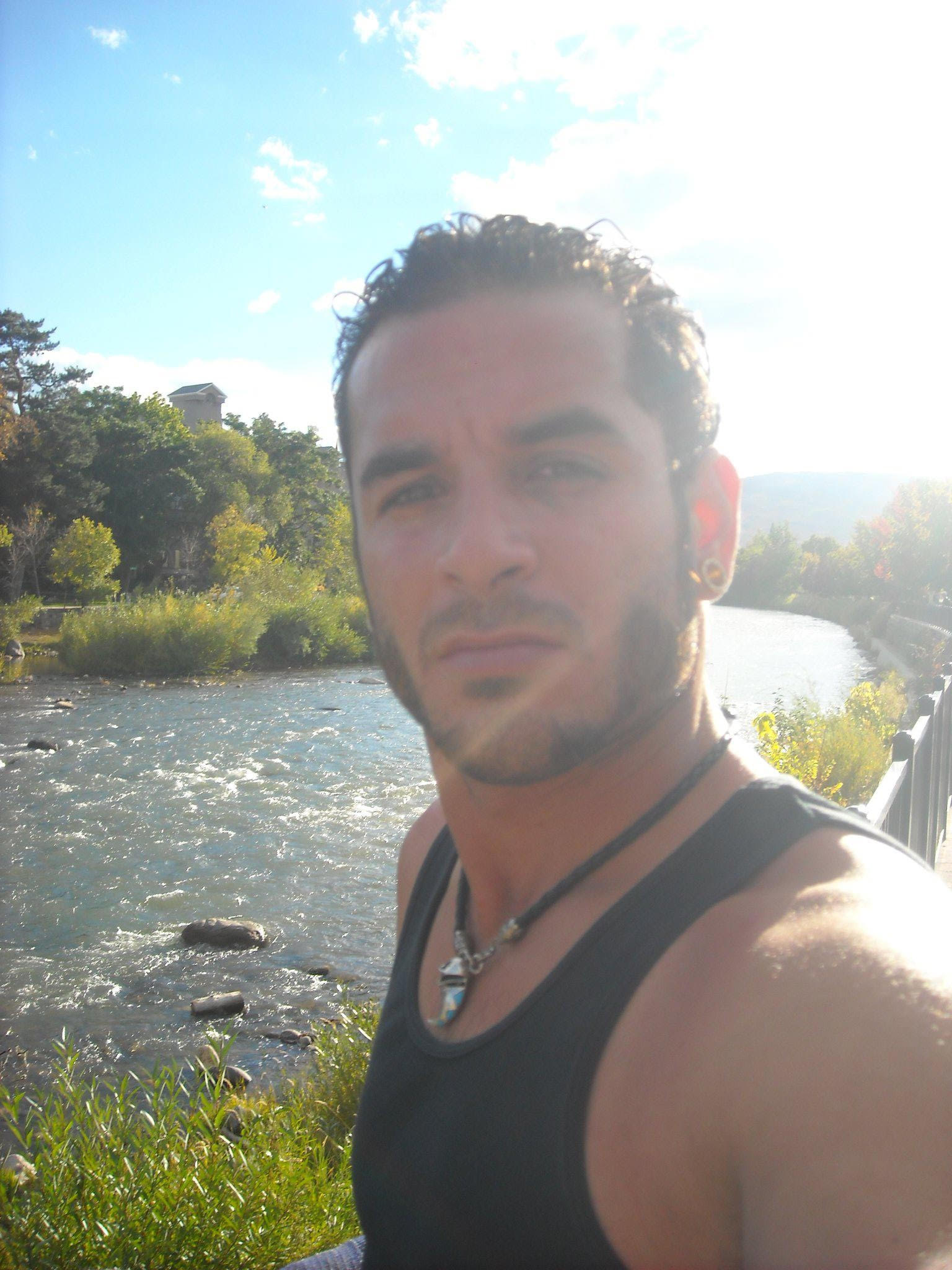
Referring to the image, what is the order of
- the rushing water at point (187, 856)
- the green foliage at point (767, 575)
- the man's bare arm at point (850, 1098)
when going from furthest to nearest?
the green foliage at point (767, 575), the rushing water at point (187, 856), the man's bare arm at point (850, 1098)

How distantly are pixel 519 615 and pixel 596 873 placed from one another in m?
0.39

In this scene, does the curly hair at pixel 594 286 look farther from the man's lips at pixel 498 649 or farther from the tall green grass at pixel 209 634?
the tall green grass at pixel 209 634

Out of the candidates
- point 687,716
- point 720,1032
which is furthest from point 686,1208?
point 687,716

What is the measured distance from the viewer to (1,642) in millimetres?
28781

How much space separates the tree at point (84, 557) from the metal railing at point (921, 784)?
3643cm

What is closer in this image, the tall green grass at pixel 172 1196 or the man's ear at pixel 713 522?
the man's ear at pixel 713 522

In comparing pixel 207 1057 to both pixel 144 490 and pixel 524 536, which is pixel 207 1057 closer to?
pixel 524 536

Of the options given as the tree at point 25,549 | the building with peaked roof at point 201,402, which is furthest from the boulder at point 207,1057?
the building with peaked roof at point 201,402

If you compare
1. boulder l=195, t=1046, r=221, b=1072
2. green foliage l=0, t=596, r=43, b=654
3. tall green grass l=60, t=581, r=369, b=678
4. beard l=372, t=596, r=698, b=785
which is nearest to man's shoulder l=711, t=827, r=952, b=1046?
beard l=372, t=596, r=698, b=785

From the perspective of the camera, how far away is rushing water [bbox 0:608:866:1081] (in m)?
7.67

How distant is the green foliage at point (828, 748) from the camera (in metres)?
8.52

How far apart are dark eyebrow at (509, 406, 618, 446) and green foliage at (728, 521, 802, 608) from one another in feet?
265

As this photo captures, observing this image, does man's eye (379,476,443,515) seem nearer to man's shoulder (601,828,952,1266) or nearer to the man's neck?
the man's neck

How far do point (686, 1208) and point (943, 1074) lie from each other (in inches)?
12.6
